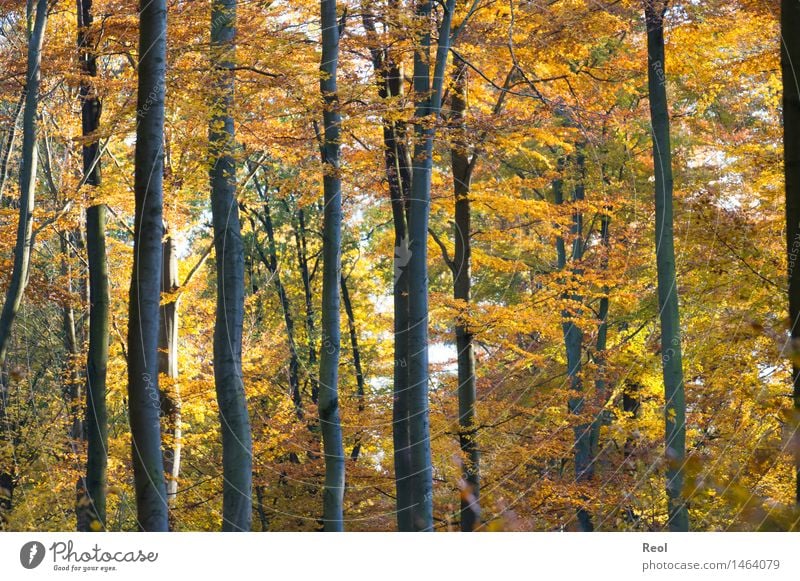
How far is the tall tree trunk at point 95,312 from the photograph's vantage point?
49.2 ft

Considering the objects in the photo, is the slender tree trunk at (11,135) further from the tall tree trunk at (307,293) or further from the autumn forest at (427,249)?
the tall tree trunk at (307,293)

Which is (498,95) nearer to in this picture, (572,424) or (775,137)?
(775,137)

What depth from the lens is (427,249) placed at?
16281 millimetres

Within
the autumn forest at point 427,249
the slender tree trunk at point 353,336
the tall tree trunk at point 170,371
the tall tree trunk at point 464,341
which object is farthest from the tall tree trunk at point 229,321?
the slender tree trunk at point 353,336

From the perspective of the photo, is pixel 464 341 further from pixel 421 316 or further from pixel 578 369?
pixel 578 369

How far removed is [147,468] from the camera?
971 cm

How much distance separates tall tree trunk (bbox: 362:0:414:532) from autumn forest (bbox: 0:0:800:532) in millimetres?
67

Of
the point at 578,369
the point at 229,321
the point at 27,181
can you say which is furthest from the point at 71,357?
the point at 578,369

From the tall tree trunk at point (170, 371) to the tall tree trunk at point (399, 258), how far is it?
483 cm

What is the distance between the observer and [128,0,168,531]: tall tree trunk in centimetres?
974

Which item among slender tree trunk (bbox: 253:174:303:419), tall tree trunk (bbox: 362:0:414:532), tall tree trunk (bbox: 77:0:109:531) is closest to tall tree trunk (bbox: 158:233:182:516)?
tall tree trunk (bbox: 77:0:109:531)

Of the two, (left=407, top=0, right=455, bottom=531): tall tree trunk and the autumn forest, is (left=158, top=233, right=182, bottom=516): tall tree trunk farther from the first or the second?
(left=407, top=0, right=455, bottom=531): tall tree trunk

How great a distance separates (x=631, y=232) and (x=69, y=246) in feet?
39.9
